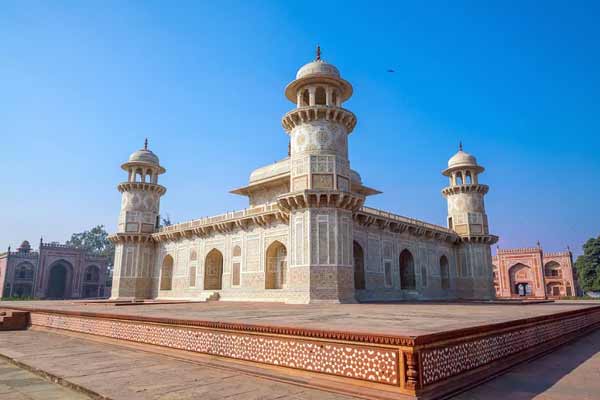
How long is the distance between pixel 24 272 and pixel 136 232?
22632 millimetres

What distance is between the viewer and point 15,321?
36.6ft

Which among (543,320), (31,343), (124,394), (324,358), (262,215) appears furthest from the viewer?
(262,215)

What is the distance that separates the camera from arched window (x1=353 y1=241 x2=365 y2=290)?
21.0 meters

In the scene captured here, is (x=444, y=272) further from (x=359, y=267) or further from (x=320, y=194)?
(x=320, y=194)

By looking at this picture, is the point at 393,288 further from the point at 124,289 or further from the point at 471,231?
the point at 124,289

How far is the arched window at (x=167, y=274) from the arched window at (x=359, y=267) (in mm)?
13513

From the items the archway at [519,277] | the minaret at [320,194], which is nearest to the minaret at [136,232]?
the minaret at [320,194]

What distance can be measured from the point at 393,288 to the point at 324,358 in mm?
19253

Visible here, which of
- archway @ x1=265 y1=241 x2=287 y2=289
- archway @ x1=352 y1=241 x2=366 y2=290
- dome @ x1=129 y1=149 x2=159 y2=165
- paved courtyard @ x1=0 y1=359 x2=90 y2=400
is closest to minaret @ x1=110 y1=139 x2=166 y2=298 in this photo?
dome @ x1=129 y1=149 x2=159 y2=165

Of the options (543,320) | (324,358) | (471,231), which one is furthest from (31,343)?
(471,231)

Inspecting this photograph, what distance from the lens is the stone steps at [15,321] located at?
434 inches

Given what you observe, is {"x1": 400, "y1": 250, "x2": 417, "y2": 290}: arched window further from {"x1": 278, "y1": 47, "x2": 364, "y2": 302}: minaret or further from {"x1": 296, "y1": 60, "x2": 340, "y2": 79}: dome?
{"x1": 296, "y1": 60, "x2": 340, "y2": 79}: dome

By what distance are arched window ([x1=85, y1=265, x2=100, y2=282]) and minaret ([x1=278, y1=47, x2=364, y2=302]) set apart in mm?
36108

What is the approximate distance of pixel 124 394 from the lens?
3.69m
